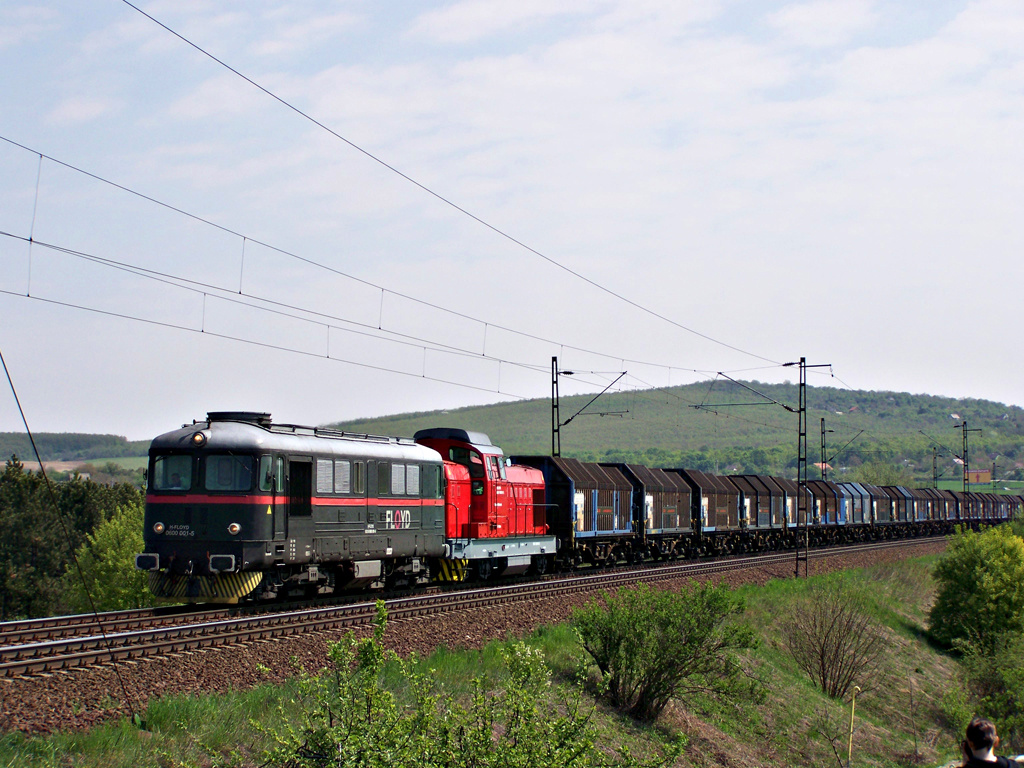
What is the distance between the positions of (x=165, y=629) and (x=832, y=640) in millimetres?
20350

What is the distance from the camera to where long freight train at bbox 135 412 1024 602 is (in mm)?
19094

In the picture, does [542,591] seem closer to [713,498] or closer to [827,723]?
[827,723]

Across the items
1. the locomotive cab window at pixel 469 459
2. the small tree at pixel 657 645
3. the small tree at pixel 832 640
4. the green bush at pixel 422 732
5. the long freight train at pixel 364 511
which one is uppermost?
the locomotive cab window at pixel 469 459

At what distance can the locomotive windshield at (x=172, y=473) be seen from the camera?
19672 mm

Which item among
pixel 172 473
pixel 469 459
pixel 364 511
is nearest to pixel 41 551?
pixel 469 459

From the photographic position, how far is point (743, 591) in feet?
104

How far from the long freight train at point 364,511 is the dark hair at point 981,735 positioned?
1419 centimetres

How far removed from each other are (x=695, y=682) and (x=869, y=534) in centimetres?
5578

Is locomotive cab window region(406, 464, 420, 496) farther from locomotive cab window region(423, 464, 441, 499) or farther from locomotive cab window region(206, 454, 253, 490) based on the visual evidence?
locomotive cab window region(206, 454, 253, 490)

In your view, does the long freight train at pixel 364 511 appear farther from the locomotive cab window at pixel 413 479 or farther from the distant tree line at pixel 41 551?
the distant tree line at pixel 41 551

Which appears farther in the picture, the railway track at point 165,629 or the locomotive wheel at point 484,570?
the locomotive wheel at point 484,570

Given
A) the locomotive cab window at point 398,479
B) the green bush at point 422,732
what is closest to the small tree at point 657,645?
the locomotive cab window at point 398,479

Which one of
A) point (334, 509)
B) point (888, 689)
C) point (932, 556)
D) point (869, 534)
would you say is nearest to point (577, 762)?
point (334, 509)

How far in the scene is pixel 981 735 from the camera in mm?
7578
